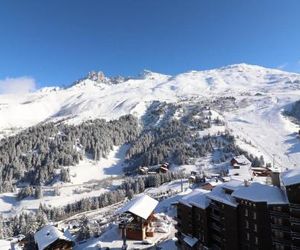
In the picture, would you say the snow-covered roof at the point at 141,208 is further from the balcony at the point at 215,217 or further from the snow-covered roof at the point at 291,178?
the snow-covered roof at the point at 291,178

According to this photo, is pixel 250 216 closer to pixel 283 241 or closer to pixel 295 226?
pixel 283 241

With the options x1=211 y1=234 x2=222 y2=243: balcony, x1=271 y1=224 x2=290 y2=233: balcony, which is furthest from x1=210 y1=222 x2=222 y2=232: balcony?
x1=271 y1=224 x2=290 y2=233: balcony

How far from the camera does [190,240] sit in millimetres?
90188

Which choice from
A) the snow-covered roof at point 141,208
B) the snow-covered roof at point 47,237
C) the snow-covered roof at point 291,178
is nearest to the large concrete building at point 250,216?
the snow-covered roof at point 291,178

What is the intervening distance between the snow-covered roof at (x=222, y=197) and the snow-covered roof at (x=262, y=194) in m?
2.82

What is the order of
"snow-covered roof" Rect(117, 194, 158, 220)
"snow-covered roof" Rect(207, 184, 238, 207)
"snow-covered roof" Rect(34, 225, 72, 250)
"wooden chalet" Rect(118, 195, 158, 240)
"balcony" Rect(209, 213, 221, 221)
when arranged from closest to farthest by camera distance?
"snow-covered roof" Rect(207, 184, 238, 207), "balcony" Rect(209, 213, 221, 221), "snow-covered roof" Rect(34, 225, 72, 250), "snow-covered roof" Rect(117, 194, 158, 220), "wooden chalet" Rect(118, 195, 158, 240)

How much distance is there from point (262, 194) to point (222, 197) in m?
12.3

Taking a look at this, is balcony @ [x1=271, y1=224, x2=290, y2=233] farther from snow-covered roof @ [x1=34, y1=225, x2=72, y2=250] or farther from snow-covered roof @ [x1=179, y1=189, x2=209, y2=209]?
snow-covered roof @ [x1=34, y1=225, x2=72, y2=250]

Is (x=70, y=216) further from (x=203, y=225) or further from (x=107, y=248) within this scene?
(x=203, y=225)

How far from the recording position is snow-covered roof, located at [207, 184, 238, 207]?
73.9m

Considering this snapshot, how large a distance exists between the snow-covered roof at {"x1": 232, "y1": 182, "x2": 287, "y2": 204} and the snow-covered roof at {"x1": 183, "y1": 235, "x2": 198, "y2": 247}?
22443 mm

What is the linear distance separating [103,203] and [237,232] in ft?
427

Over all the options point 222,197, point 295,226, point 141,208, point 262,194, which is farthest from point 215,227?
point 141,208

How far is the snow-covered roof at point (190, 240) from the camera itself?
291 ft
